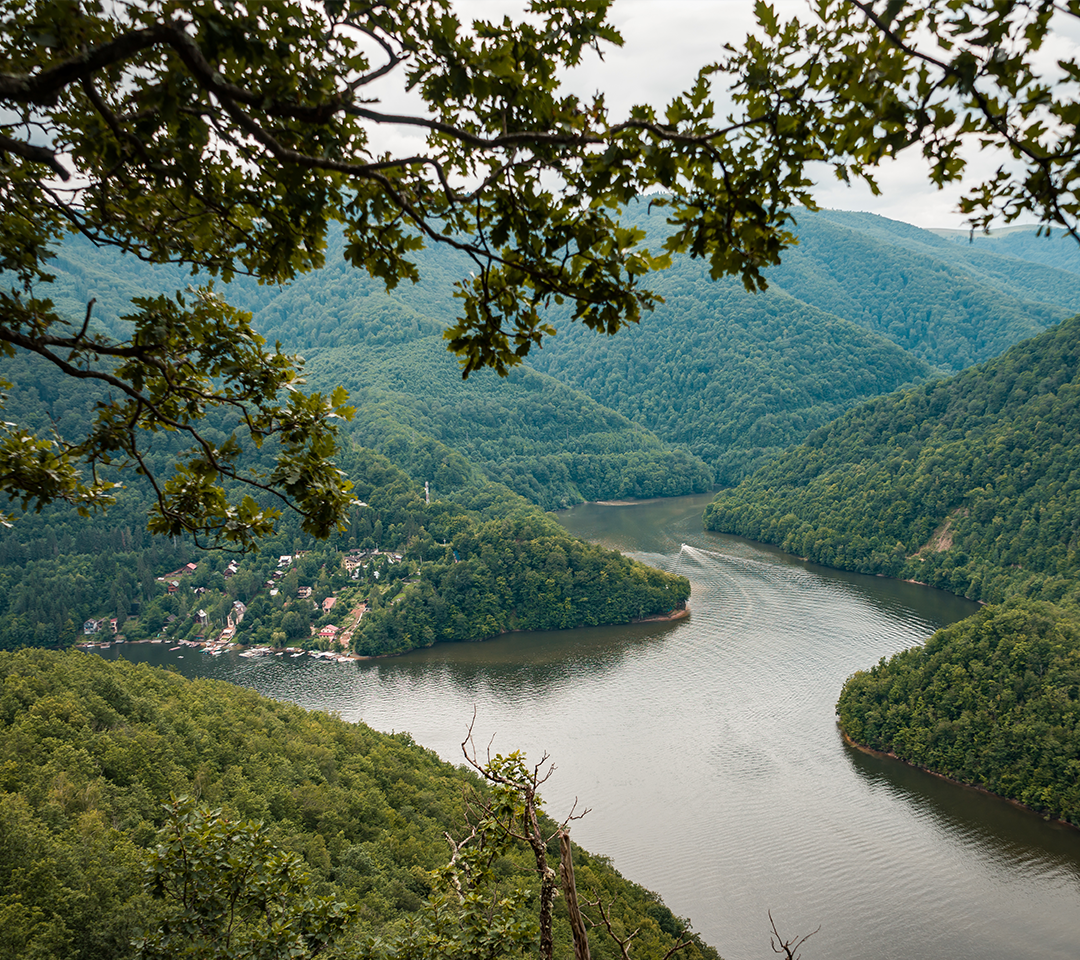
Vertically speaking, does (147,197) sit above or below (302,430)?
above

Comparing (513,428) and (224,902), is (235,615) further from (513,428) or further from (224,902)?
(513,428)

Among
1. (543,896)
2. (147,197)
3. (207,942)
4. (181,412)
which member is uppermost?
(147,197)

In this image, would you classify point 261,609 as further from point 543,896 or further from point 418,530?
point 543,896

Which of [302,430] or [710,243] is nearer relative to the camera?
[710,243]

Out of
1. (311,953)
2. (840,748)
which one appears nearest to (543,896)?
(311,953)

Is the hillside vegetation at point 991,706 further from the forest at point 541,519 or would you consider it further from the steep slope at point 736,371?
the steep slope at point 736,371

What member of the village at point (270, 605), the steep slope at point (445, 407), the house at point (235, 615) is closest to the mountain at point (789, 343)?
the steep slope at point (445, 407)
